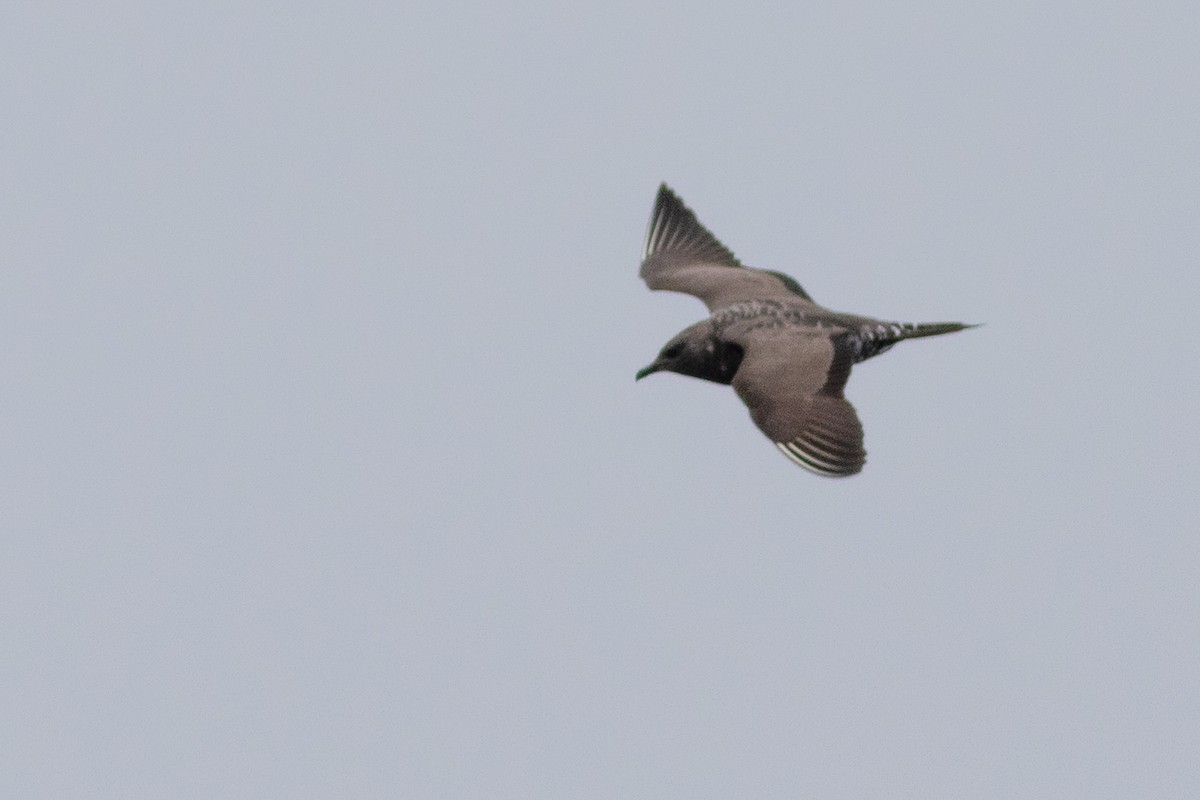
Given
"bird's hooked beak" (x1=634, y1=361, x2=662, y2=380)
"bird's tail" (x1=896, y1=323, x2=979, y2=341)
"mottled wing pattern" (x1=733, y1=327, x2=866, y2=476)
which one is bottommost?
"mottled wing pattern" (x1=733, y1=327, x2=866, y2=476)

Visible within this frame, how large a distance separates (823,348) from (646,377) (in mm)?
1769

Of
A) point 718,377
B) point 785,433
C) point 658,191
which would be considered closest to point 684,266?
point 658,191

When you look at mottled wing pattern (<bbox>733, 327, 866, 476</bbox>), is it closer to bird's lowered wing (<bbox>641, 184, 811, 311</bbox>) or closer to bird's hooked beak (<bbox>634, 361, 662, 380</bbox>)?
bird's hooked beak (<bbox>634, 361, 662, 380</bbox>)

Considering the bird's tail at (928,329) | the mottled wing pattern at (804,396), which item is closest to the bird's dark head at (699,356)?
the mottled wing pattern at (804,396)

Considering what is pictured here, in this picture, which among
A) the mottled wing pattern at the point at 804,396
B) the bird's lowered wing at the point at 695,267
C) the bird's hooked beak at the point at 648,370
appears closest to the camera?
the mottled wing pattern at the point at 804,396

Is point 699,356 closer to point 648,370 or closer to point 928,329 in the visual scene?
point 648,370

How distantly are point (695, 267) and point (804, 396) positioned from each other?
3558 millimetres

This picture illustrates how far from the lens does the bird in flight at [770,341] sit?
40.2 ft

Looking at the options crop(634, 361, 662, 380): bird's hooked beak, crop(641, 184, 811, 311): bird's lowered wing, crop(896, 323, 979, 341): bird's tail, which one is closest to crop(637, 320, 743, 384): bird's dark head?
crop(634, 361, 662, 380): bird's hooked beak

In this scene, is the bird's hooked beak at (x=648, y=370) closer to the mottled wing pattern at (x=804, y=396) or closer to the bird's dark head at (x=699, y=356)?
the bird's dark head at (x=699, y=356)

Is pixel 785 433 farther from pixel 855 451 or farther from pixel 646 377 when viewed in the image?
pixel 646 377

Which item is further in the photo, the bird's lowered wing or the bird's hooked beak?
the bird's lowered wing

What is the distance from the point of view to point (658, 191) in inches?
657

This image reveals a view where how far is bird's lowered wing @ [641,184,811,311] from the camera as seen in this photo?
49.4 ft
